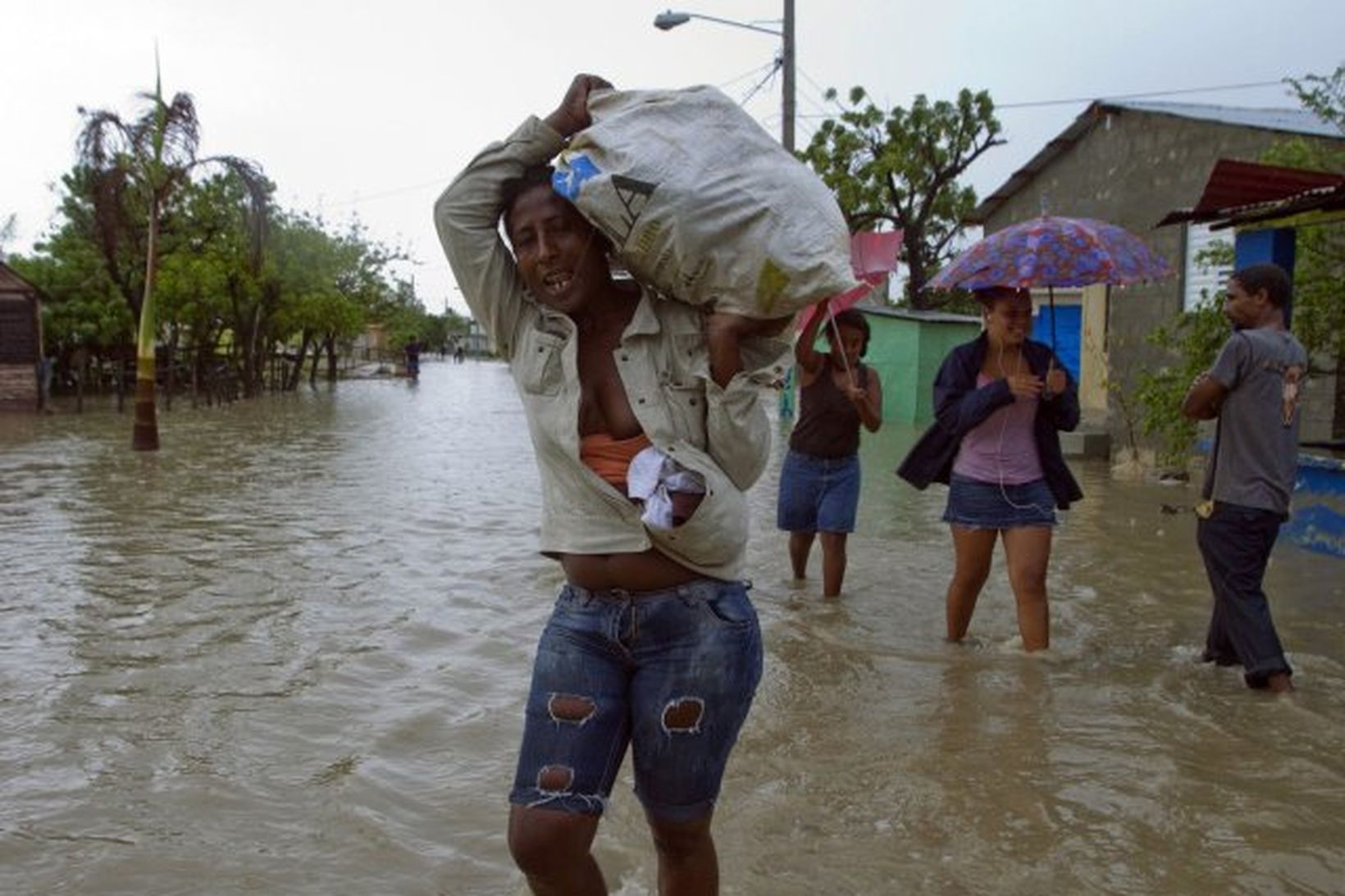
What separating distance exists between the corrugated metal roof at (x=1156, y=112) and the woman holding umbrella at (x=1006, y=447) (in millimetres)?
6938

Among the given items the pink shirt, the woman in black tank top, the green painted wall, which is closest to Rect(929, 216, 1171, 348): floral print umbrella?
the pink shirt

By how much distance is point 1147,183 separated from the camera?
593 inches

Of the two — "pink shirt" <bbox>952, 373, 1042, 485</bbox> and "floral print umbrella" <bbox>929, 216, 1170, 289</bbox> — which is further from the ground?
"floral print umbrella" <bbox>929, 216, 1170, 289</bbox>

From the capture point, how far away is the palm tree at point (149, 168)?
576 inches

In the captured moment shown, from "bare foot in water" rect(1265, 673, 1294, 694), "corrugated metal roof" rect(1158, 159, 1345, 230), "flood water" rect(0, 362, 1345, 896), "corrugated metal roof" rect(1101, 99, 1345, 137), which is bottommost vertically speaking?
"flood water" rect(0, 362, 1345, 896)

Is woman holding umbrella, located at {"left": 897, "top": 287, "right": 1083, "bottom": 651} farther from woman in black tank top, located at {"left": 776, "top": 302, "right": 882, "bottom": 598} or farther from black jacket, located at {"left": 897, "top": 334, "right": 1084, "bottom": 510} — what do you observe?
woman in black tank top, located at {"left": 776, "top": 302, "right": 882, "bottom": 598}

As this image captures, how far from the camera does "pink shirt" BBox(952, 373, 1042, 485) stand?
5.12 meters

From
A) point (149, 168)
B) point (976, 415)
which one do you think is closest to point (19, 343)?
point (149, 168)

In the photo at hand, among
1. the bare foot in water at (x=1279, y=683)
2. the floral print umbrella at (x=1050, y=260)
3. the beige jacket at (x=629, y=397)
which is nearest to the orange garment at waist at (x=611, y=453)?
the beige jacket at (x=629, y=397)

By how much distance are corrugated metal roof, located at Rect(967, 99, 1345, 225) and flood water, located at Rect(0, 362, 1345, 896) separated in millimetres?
6249

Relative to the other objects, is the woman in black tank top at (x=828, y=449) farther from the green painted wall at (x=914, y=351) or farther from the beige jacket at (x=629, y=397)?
the green painted wall at (x=914, y=351)

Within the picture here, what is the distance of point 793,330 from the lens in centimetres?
240

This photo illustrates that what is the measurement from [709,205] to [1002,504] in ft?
10.8

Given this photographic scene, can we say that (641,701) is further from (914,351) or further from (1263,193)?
(914,351)
